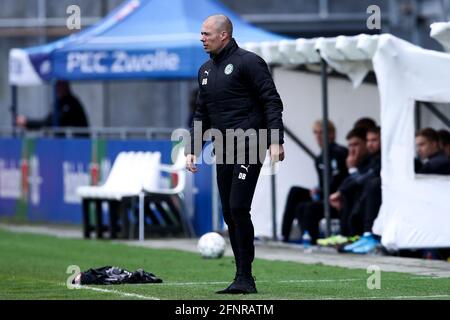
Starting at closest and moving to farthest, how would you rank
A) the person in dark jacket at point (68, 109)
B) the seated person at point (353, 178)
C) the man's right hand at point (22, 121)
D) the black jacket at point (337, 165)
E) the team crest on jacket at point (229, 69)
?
the team crest on jacket at point (229, 69) → the seated person at point (353, 178) → the black jacket at point (337, 165) → the person in dark jacket at point (68, 109) → the man's right hand at point (22, 121)

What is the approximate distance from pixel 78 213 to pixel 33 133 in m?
2.59

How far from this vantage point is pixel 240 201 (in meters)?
10.8

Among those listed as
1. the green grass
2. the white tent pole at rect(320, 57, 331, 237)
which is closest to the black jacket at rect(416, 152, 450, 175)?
the white tent pole at rect(320, 57, 331, 237)

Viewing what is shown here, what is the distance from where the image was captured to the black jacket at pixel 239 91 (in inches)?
425

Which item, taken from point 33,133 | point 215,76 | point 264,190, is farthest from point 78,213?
point 215,76

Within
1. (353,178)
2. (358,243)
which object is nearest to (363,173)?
(353,178)

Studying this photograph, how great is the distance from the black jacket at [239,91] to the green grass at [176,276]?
135cm

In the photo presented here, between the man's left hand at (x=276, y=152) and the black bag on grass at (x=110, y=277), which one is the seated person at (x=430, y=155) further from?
the man's left hand at (x=276, y=152)

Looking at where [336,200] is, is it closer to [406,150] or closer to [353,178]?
[353,178]

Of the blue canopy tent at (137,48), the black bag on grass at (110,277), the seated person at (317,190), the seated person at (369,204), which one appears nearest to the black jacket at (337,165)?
the seated person at (317,190)

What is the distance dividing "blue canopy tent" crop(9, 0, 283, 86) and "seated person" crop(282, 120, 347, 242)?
9.93 feet

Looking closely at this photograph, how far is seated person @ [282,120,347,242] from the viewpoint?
56.5ft

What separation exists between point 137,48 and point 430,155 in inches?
267
